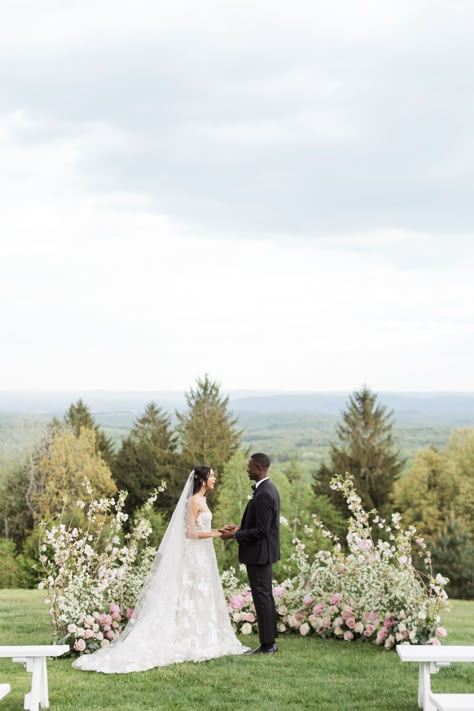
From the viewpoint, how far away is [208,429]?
49.9 metres

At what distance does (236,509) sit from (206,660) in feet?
102

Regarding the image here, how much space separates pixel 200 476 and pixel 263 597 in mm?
1448

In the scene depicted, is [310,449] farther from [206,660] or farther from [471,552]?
[206,660]

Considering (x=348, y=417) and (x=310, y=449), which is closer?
(x=348, y=417)

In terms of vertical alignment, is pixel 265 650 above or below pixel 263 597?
below

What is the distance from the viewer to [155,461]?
165ft

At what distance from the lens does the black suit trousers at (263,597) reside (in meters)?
9.22

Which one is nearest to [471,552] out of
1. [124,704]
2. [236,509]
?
[236,509]

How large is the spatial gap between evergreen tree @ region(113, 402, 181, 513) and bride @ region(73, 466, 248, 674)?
37479 mm

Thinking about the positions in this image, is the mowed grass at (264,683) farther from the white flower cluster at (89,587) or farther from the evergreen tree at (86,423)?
the evergreen tree at (86,423)

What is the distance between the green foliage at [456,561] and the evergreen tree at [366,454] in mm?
13592

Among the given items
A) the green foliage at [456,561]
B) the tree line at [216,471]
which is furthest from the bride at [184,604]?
the tree line at [216,471]

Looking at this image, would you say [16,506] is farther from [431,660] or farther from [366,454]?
[431,660]

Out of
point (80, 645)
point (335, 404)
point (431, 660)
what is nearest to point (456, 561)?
point (80, 645)
